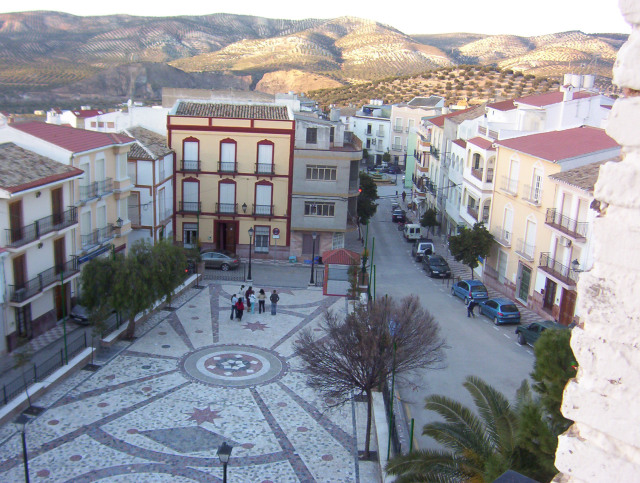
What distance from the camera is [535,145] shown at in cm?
3053

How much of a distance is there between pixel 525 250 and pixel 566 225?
3817 mm

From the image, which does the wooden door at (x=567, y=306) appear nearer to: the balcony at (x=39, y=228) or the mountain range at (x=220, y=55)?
the balcony at (x=39, y=228)

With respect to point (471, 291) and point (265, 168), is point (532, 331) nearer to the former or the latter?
point (471, 291)

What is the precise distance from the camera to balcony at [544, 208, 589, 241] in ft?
83.0

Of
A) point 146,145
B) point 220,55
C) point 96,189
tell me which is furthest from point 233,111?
point 220,55

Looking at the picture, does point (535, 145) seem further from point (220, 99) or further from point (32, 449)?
point (32, 449)

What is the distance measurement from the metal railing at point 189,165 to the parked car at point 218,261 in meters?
5.07

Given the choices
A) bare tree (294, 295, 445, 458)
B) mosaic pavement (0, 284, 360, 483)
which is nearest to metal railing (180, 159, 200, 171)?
mosaic pavement (0, 284, 360, 483)

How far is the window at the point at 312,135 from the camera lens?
35.8m

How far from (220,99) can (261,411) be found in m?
29.9

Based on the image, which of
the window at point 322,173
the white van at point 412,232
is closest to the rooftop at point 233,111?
the window at point 322,173

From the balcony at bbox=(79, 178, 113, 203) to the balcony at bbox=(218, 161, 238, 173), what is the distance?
8639 millimetres

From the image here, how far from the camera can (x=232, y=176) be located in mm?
36188

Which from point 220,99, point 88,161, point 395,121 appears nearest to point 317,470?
point 88,161
